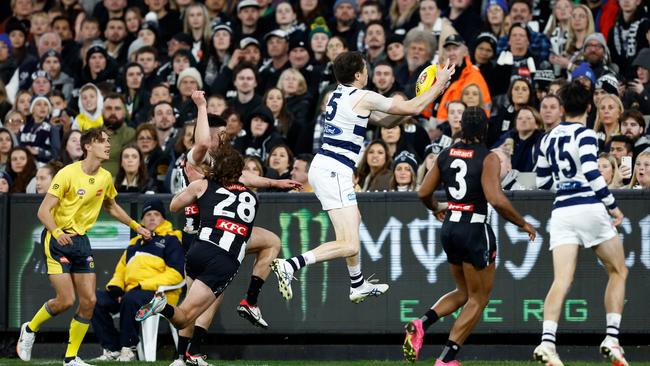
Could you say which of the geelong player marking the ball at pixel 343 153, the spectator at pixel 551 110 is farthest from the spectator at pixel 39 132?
the geelong player marking the ball at pixel 343 153

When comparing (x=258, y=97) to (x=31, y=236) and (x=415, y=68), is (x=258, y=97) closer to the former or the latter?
(x=415, y=68)

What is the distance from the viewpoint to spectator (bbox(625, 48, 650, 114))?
54.0 ft

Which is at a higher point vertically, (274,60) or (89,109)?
(274,60)

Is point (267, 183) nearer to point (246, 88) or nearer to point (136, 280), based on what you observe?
point (136, 280)

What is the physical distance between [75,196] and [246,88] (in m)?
5.33

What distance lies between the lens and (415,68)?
18016 mm

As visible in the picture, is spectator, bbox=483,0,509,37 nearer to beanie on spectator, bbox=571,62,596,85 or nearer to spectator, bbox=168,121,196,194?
beanie on spectator, bbox=571,62,596,85

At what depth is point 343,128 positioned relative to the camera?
12203mm

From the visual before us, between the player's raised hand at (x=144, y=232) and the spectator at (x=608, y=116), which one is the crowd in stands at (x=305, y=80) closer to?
the spectator at (x=608, y=116)

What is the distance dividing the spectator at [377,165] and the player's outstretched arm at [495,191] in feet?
13.7

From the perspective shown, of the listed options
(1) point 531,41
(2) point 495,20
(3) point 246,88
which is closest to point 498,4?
(2) point 495,20

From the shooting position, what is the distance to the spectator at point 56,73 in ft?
68.1

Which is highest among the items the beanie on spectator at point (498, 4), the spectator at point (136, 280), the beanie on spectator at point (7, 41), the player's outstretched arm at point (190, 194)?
the beanie on spectator at point (498, 4)

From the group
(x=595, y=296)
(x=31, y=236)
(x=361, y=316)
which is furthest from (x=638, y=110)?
(x=31, y=236)
